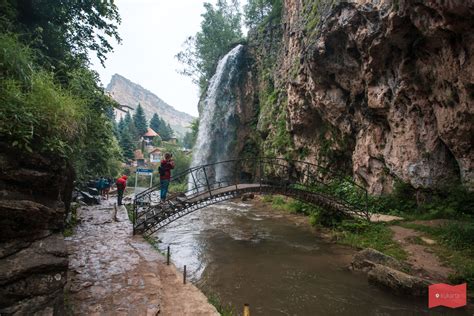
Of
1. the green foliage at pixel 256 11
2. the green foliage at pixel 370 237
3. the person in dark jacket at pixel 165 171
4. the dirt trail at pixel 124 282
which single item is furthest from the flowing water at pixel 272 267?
the green foliage at pixel 256 11

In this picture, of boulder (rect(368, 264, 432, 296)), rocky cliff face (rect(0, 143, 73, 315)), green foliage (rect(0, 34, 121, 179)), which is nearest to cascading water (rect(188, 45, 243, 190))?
boulder (rect(368, 264, 432, 296))

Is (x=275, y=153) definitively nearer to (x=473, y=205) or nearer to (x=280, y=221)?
(x=280, y=221)

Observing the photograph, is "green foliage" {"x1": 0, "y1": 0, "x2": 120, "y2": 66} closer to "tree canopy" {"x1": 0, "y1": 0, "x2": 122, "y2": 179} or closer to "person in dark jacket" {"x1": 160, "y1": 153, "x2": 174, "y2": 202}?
"tree canopy" {"x1": 0, "y1": 0, "x2": 122, "y2": 179}

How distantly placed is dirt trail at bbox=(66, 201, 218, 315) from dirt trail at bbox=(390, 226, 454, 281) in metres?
5.41

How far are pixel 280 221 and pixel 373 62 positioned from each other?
860 centimetres

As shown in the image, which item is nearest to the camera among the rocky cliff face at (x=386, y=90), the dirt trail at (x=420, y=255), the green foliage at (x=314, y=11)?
the dirt trail at (x=420, y=255)

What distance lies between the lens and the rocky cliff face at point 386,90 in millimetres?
8922

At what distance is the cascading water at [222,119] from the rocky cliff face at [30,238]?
77.3ft

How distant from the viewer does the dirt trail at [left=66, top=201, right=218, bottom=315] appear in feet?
14.8

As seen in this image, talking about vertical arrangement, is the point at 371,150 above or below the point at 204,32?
below

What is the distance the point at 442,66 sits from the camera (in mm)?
9391

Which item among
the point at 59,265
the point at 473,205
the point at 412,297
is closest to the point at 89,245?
the point at 59,265

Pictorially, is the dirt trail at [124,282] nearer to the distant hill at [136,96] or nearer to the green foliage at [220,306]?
the green foliage at [220,306]

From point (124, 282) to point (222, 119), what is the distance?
23870 millimetres
